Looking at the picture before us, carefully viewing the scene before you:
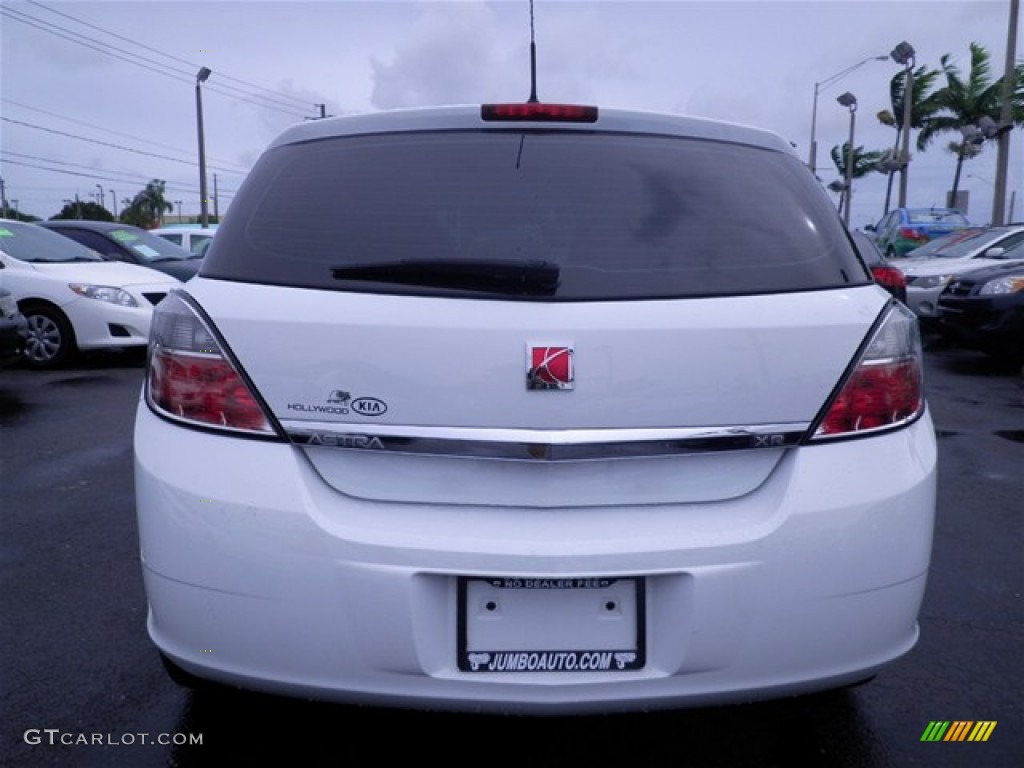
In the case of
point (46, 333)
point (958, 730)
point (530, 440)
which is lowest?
point (958, 730)

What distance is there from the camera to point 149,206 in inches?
3760

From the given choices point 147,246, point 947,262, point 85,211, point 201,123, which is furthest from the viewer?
point 85,211

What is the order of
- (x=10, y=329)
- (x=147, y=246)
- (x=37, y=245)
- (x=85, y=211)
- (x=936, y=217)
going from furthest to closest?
1. (x=85, y=211)
2. (x=936, y=217)
3. (x=147, y=246)
4. (x=37, y=245)
5. (x=10, y=329)

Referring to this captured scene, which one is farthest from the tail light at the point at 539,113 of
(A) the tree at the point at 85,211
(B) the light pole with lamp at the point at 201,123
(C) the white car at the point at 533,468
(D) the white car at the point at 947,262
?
(A) the tree at the point at 85,211

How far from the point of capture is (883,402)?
6.54 ft

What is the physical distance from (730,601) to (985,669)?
1.45 meters

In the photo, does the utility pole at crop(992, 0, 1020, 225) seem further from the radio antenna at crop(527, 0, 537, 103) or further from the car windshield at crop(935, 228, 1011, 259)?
the radio antenna at crop(527, 0, 537, 103)

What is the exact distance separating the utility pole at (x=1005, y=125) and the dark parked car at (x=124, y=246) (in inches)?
738

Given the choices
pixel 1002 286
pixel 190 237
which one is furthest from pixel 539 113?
pixel 190 237

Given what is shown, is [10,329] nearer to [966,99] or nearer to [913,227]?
[913,227]

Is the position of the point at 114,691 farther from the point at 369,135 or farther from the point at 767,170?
the point at 767,170

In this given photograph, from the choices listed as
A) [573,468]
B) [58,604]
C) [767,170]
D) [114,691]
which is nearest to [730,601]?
[573,468]

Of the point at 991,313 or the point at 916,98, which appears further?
the point at 916,98

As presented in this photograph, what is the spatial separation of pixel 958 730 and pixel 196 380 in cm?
214
